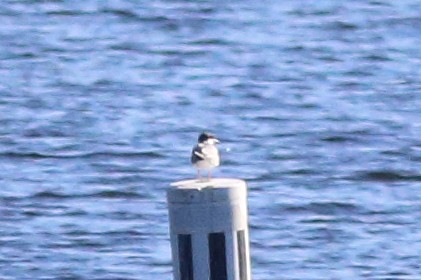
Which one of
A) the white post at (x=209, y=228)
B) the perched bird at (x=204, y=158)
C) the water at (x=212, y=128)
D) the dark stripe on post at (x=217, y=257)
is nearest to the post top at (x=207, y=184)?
the white post at (x=209, y=228)

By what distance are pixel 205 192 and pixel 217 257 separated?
18 cm

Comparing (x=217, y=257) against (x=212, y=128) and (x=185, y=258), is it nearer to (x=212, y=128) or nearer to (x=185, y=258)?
(x=185, y=258)

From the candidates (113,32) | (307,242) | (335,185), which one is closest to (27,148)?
(335,185)

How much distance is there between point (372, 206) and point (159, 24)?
6.32 metres

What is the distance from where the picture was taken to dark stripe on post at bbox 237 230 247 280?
14.7 feet

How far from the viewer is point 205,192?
14.4ft

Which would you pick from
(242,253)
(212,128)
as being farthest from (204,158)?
(212,128)

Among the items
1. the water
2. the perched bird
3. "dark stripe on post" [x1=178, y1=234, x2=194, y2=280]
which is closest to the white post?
"dark stripe on post" [x1=178, y1=234, x2=194, y2=280]

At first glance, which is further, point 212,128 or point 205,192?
point 212,128

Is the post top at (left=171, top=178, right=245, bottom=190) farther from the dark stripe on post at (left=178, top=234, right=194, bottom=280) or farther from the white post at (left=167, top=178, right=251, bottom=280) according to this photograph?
the dark stripe on post at (left=178, top=234, right=194, bottom=280)

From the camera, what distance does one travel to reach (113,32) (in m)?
15.2

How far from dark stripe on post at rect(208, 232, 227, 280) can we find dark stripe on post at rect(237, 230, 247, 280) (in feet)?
0.14

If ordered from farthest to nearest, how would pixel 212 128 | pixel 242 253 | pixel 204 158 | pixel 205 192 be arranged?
pixel 212 128 → pixel 204 158 → pixel 242 253 → pixel 205 192

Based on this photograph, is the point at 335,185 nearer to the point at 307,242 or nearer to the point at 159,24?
the point at 307,242
